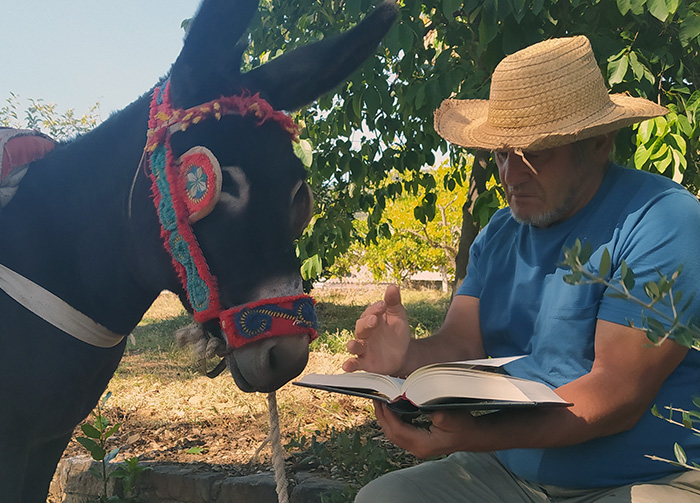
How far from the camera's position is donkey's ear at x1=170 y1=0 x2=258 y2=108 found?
5.69ft

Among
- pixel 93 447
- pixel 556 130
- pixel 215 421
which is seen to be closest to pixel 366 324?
pixel 556 130

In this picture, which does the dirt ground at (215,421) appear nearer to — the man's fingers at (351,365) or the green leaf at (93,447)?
the green leaf at (93,447)

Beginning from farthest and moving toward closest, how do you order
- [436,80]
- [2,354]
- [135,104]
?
[436,80]
[135,104]
[2,354]

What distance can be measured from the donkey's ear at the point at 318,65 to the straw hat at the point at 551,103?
17.6 inches

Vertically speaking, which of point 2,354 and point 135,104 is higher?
point 135,104

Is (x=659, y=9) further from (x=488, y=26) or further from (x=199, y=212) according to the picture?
(x=199, y=212)

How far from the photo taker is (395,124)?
189 inches

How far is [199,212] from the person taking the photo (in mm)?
1698

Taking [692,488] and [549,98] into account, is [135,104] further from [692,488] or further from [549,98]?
[692,488]

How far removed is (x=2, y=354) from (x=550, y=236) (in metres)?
1.68

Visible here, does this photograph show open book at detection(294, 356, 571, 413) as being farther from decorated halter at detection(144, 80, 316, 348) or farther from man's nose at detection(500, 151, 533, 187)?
man's nose at detection(500, 151, 533, 187)

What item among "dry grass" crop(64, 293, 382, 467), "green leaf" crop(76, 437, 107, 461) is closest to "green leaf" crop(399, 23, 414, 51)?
"dry grass" crop(64, 293, 382, 467)

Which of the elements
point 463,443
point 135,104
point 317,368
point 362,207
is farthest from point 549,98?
point 317,368

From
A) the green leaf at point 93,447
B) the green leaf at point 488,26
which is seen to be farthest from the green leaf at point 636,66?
the green leaf at point 93,447
